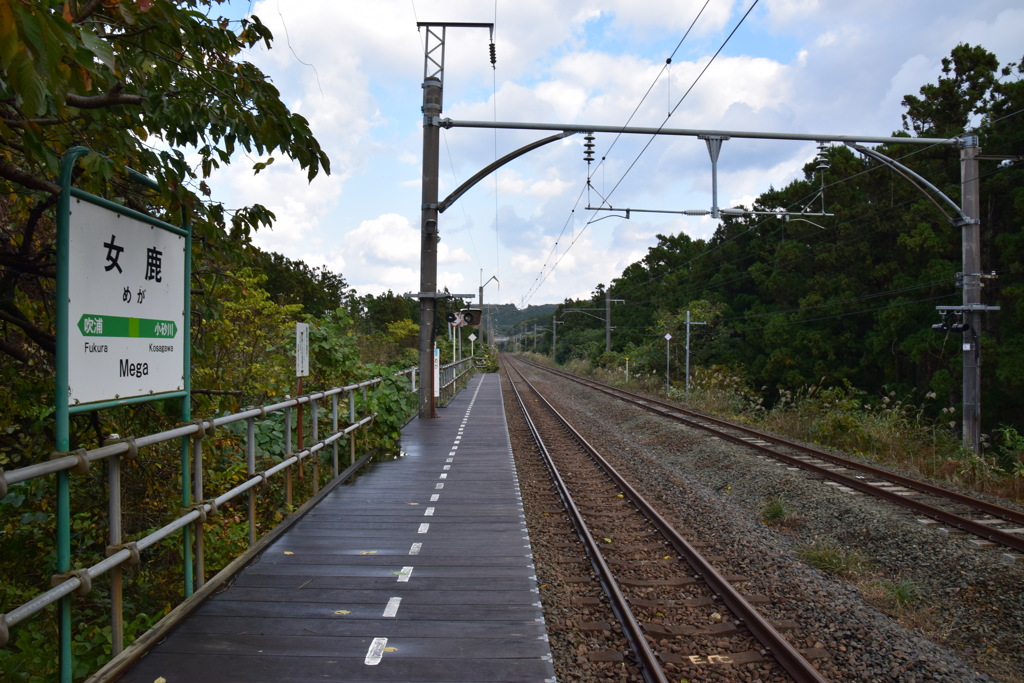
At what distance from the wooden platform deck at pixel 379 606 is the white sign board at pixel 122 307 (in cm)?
133

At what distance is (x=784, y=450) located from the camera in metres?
13.8

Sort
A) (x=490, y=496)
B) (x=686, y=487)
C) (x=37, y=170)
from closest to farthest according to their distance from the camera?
1. (x=37, y=170)
2. (x=490, y=496)
3. (x=686, y=487)

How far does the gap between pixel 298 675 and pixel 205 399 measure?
2866 millimetres

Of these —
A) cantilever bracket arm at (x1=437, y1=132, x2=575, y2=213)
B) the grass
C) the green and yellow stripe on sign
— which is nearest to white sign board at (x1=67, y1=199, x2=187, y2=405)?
the green and yellow stripe on sign

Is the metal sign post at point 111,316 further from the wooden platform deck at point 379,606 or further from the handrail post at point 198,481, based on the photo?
the wooden platform deck at point 379,606

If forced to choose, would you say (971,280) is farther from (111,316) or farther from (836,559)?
(111,316)

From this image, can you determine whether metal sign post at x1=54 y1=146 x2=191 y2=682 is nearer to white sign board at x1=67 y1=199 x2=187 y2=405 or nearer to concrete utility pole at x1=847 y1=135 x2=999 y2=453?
white sign board at x1=67 y1=199 x2=187 y2=405

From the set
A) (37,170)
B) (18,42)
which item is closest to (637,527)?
(37,170)

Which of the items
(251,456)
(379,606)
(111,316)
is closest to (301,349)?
(251,456)

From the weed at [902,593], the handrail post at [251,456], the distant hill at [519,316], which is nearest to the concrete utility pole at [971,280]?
the weed at [902,593]

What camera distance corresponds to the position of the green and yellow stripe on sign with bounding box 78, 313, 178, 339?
3.23 meters

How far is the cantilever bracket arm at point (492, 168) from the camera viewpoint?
12820mm

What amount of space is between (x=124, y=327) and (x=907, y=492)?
31.3 feet

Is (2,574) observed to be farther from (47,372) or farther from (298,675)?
(298,675)
